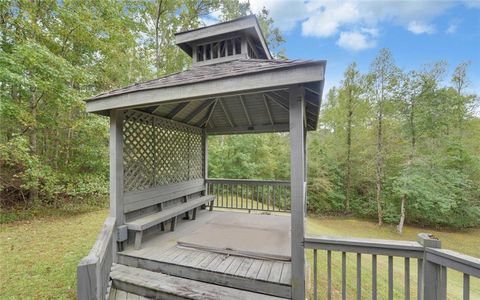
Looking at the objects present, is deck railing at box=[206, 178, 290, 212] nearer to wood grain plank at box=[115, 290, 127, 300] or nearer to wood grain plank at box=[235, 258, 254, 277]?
wood grain plank at box=[235, 258, 254, 277]

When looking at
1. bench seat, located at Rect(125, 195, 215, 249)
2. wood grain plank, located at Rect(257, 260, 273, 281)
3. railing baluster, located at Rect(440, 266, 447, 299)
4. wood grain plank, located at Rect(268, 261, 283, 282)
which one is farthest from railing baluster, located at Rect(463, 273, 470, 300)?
bench seat, located at Rect(125, 195, 215, 249)

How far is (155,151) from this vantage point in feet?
14.0

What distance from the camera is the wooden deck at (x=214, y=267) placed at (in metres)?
2.50

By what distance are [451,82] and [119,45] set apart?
16.7 metres

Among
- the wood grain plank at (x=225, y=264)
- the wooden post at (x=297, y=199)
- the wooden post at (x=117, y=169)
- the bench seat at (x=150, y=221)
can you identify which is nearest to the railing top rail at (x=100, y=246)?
the wooden post at (x=117, y=169)

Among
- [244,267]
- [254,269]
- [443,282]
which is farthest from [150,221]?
[443,282]

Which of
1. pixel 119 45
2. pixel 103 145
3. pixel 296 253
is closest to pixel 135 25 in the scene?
pixel 119 45

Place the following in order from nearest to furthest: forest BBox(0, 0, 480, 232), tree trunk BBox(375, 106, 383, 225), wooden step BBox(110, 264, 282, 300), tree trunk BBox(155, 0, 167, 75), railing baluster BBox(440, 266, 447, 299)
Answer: railing baluster BBox(440, 266, 447, 299)
wooden step BBox(110, 264, 282, 300)
forest BBox(0, 0, 480, 232)
tree trunk BBox(155, 0, 167, 75)
tree trunk BBox(375, 106, 383, 225)

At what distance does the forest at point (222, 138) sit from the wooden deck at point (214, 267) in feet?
15.3

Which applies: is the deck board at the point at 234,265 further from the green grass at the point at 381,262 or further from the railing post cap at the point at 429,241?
the railing post cap at the point at 429,241

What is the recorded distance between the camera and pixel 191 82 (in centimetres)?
273

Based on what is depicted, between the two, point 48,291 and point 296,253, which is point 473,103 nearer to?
point 296,253

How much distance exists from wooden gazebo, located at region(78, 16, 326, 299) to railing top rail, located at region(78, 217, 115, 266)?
0.5 inches

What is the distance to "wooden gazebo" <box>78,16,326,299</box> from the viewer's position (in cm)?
240
